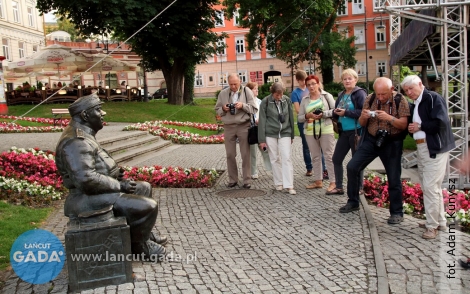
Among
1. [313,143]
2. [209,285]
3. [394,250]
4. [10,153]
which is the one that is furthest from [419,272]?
[10,153]

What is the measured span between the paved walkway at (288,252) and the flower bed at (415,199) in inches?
19.6

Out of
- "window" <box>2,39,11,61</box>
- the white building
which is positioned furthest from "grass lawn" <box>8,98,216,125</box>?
the white building

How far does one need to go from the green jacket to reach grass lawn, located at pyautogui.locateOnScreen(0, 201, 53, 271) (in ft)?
12.0

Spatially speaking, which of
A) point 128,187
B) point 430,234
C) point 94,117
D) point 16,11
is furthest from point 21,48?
point 430,234

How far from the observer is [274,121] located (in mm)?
8180

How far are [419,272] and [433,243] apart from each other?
3.00 feet

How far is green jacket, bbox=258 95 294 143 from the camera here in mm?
8180

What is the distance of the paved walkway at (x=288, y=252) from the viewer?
4277mm

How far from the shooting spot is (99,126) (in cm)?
478

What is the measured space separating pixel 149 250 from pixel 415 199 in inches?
175

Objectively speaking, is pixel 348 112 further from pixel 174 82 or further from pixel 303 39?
pixel 303 39

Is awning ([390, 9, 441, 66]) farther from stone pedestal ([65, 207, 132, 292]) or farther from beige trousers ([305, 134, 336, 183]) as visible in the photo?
stone pedestal ([65, 207, 132, 292])

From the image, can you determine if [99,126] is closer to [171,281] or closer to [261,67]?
[171,281]

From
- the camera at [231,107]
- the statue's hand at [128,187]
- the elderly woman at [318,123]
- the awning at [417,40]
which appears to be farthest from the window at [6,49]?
the statue's hand at [128,187]
